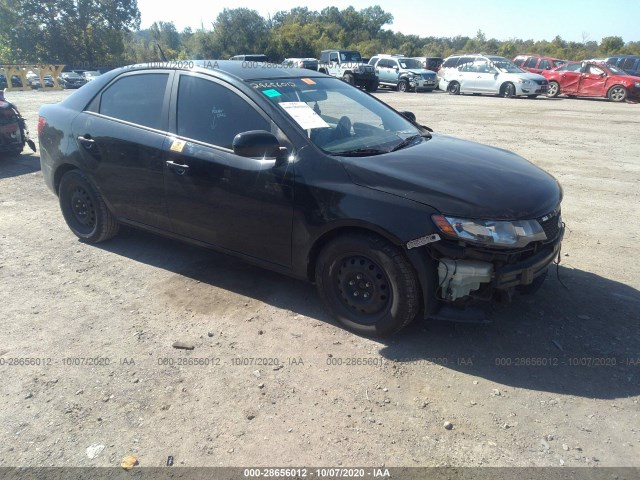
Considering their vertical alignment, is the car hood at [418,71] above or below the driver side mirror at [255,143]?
above

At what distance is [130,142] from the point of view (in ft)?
14.3

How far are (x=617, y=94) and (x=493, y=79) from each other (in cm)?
520

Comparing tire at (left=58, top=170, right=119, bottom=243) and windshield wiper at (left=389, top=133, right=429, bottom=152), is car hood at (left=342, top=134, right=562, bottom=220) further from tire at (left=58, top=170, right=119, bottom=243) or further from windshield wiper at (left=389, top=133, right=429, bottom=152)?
tire at (left=58, top=170, right=119, bottom=243)

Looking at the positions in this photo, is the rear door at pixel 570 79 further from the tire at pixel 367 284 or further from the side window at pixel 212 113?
the tire at pixel 367 284

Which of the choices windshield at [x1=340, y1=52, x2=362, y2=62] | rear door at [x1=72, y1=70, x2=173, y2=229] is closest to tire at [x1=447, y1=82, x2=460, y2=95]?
windshield at [x1=340, y1=52, x2=362, y2=62]

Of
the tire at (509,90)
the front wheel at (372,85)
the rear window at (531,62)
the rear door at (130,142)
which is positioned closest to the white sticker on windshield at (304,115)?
the rear door at (130,142)

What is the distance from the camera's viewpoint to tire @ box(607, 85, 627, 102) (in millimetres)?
20334

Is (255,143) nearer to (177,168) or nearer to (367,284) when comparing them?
(177,168)

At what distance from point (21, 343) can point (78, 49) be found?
200 feet

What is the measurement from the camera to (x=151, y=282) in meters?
4.42

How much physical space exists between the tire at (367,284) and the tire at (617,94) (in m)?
21.5

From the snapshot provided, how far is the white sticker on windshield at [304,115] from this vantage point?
3706mm

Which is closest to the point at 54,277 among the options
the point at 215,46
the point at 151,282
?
the point at 151,282

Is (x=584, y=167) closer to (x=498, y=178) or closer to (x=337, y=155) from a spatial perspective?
(x=498, y=178)
